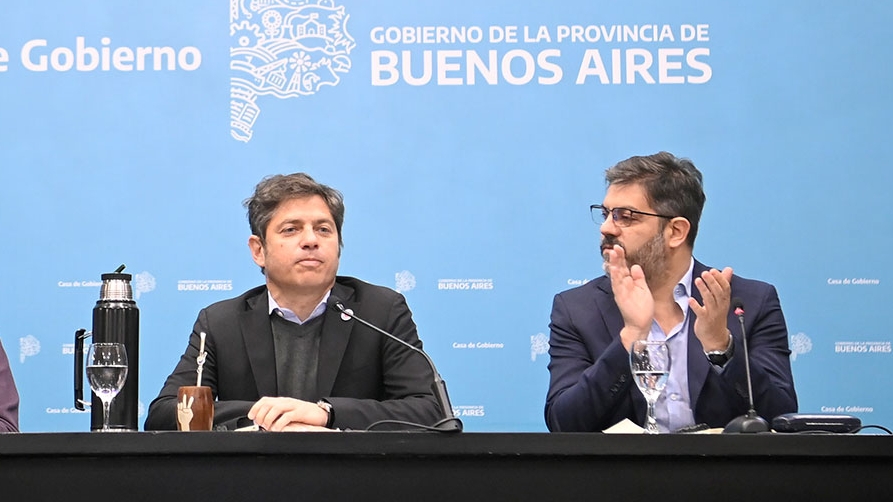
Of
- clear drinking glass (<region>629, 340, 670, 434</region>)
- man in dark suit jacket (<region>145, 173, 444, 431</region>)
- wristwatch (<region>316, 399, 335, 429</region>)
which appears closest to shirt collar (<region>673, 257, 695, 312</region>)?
man in dark suit jacket (<region>145, 173, 444, 431</region>)

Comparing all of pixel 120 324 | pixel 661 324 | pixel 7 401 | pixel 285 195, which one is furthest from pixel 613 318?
pixel 7 401

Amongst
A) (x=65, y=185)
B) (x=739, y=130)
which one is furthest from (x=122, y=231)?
(x=739, y=130)

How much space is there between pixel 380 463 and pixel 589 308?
4.90 ft

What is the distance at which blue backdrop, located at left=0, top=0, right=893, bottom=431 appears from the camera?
4012 mm

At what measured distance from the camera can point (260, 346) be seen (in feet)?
10.6

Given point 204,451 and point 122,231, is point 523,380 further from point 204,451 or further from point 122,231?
point 204,451

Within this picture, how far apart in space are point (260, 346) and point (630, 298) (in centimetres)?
104

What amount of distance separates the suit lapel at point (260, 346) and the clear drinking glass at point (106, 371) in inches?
37.4

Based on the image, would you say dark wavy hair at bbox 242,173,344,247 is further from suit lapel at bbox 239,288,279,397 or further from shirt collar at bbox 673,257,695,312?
shirt collar at bbox 673,257,695,312

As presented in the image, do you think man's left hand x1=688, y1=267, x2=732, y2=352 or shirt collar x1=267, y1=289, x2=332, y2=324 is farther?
shirt collar x1=267, y1=289, x2=332, y2=324

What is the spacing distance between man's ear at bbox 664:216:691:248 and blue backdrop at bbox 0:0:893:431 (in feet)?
2.41

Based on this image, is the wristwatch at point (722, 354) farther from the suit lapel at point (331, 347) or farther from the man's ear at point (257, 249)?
the man's ear at point (257, 249)

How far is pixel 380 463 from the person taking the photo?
1.85 meters

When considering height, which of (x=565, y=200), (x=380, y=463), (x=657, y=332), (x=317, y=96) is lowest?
(x=380, y=463)
